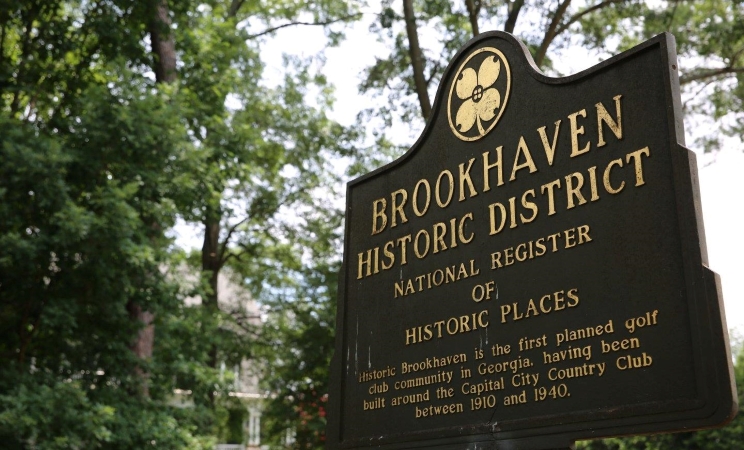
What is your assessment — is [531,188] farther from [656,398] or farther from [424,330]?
[656,398]

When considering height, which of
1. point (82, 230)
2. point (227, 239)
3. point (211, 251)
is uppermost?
point (227, 239)

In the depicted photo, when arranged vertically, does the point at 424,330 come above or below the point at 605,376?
above

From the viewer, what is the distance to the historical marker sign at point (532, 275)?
412 cm

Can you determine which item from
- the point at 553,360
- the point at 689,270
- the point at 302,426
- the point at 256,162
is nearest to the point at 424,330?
the point at 553,360

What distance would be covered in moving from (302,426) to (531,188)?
19.0m

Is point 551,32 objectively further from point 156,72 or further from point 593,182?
point 593,182

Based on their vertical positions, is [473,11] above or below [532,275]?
above

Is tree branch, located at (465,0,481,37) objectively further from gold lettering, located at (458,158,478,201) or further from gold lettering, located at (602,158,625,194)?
gold lettering, located at (602,158,625,194)

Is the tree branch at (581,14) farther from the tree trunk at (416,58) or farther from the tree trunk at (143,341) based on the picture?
the tree trunk at (143,341)

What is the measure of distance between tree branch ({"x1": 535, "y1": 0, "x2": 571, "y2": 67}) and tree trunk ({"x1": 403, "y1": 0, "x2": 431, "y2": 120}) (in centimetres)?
220

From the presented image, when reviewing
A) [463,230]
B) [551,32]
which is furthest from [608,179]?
[551,32]

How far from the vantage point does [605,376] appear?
4297mm

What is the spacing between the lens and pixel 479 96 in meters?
5.68

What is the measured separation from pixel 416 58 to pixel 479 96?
10.9 metres
